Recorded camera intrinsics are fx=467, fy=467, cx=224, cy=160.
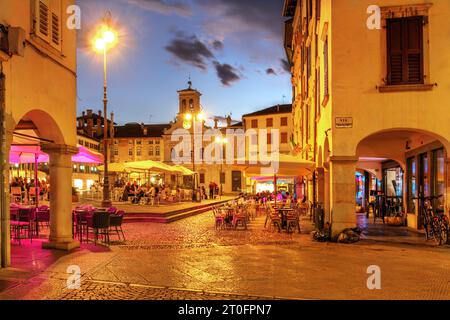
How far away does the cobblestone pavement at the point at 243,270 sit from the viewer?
7312 millimetres

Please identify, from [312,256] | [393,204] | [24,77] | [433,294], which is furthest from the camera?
[393,204]

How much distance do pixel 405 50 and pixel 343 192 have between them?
14.2ft

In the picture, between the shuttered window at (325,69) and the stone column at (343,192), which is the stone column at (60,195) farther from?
the shuttered window at (325,69)

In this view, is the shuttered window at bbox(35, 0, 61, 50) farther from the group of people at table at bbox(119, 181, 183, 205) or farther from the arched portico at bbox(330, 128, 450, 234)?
the group of people at table at bbox(119, 181, 183, 205)

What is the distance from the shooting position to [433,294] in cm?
727

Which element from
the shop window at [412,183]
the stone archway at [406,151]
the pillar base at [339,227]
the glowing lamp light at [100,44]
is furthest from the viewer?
the glowing lamp light at [100,44]

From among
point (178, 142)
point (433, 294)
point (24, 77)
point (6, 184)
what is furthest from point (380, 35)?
point (178, 142)

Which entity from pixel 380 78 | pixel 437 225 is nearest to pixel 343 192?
pixel 437 225

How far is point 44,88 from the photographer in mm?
10141

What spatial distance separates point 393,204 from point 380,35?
9.04 meters

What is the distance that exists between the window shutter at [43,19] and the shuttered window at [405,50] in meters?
8.98

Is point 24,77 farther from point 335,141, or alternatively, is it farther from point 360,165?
point 360,165

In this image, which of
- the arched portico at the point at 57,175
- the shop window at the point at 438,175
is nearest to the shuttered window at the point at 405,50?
the shop window at the point at 438,175

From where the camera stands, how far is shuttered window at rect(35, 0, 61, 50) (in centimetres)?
982
